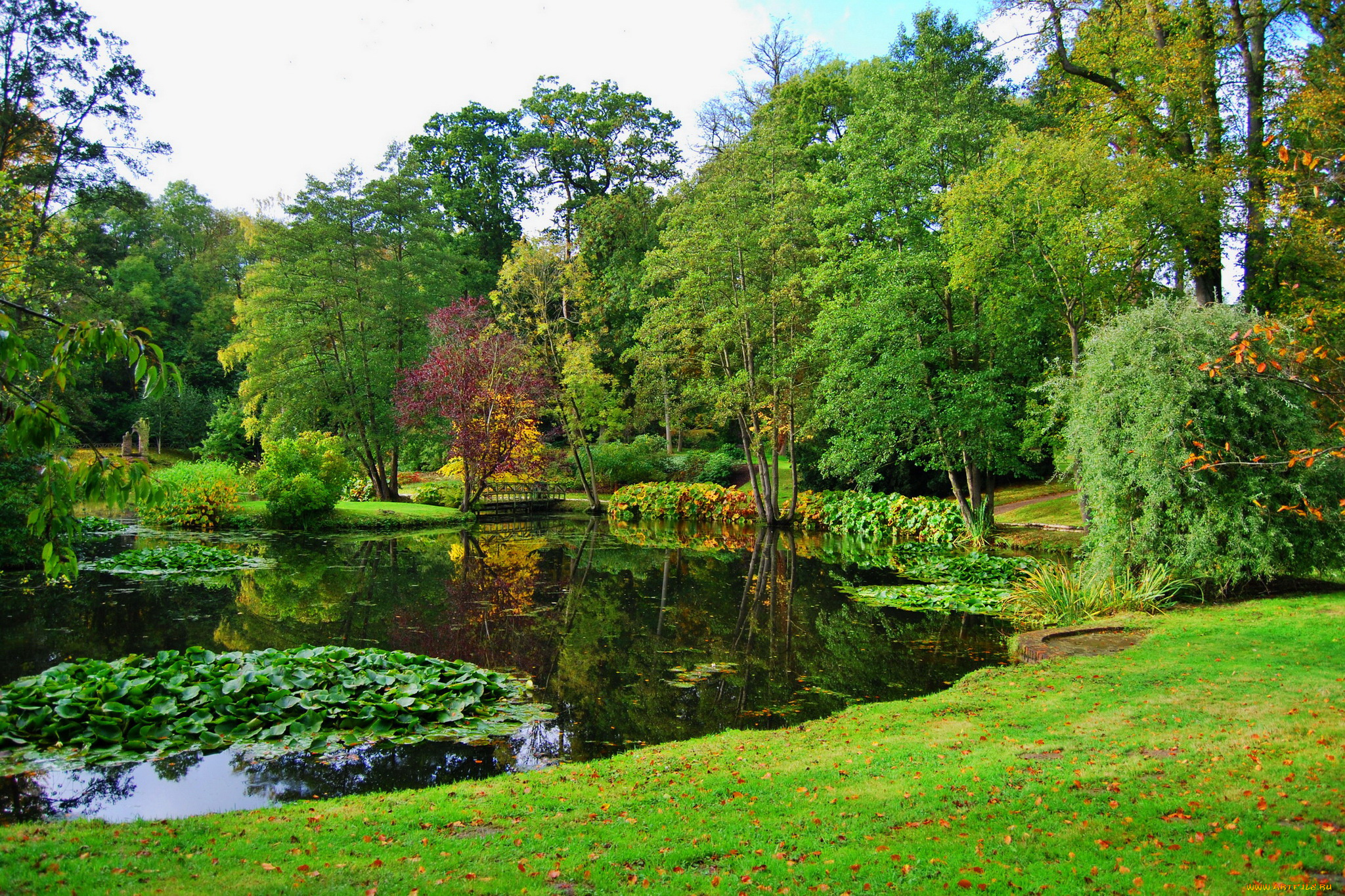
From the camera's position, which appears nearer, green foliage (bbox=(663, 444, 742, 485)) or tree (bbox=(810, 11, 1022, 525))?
tree (bbox=(810, 11, 1022, 525))

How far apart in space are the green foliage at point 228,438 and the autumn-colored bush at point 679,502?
1689 cm

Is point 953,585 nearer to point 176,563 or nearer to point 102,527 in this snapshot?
point 176,563

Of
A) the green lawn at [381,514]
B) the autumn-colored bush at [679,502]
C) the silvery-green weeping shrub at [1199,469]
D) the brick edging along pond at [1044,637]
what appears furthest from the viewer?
the autumn-colored bush at [679,502]

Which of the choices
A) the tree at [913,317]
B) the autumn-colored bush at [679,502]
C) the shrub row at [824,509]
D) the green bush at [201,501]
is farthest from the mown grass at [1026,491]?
the green bush at [201,501]

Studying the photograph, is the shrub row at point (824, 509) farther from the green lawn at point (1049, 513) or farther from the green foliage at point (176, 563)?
the green foliage at point (176, 563)

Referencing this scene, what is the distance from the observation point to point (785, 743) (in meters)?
6.07

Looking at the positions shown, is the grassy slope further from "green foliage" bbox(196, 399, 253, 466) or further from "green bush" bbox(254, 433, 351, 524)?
"green foliage" bbox(196, 399, 253, 466)

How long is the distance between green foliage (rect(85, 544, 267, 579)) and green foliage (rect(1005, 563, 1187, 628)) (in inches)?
532

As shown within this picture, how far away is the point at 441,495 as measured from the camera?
28188 millimetres

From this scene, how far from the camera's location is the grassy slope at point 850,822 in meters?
3.45

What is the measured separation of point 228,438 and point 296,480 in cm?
1661

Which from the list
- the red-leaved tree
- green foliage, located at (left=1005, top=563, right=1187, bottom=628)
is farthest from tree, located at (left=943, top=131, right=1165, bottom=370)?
the red-leaved tree

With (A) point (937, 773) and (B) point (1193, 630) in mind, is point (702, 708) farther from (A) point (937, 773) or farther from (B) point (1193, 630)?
(B) point (1193, 630)

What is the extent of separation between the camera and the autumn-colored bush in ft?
86.0
